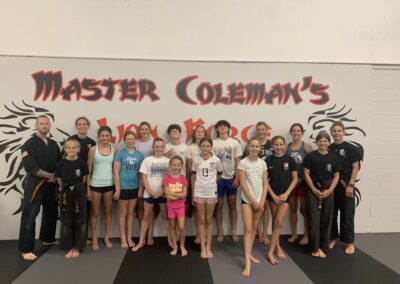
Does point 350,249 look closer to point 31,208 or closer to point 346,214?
point 346,214

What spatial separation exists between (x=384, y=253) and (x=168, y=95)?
342 centimetres

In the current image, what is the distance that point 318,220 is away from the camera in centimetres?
324

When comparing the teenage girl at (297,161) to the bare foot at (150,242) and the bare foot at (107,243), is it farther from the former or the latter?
the bare foot at (107,243)

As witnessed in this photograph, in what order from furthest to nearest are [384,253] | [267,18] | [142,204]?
[267,18]
[142,204]
[384,253]

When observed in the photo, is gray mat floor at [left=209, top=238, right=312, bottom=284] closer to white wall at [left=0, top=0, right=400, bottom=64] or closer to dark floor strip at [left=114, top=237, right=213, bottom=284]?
dark floor strip at [left=114, top=237, right=213, bottom=284]

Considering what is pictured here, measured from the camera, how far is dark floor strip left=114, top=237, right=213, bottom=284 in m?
2.68

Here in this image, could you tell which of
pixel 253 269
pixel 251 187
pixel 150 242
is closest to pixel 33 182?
pixel 150 242

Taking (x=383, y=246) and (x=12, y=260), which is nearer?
(x=12, y=260)

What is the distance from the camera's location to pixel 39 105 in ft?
12.0

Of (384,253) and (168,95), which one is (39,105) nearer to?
(168,95)

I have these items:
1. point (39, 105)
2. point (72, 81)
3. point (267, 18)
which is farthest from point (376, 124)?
point (39, 105)

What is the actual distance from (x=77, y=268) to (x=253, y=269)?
1.88 meters

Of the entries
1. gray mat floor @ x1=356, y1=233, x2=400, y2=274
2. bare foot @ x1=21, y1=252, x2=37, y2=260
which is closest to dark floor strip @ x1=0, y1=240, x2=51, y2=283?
bare foot @ x1=21, y1=252, x2=37, y2=260

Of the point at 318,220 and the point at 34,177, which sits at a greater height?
the point at 34,177
